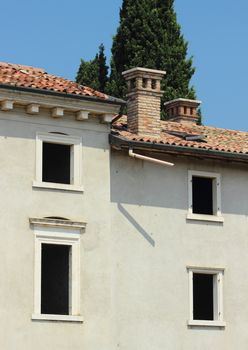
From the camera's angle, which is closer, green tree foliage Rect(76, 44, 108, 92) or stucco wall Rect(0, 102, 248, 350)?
stucco wall Rect(0, 102, 248, 350)

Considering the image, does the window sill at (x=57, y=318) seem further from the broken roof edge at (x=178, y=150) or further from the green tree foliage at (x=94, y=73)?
the green tree foliage at (x=94, y=73)

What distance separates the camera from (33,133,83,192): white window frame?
87.3 ft

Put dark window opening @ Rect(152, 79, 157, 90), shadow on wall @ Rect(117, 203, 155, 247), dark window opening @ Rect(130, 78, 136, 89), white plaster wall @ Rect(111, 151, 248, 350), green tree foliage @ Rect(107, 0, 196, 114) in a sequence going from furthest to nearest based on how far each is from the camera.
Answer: green tree foliage @ Rect(107, 0, 196, 114) → dark window opening @ Rect(152, 79, 157, 90) → dark window opening @ Rect(130, 78, 136, 89) → shadow on wall @ Rect(117, 203, 155, 247) → white plaster wall @ Rect(111, 151, 248, 350)

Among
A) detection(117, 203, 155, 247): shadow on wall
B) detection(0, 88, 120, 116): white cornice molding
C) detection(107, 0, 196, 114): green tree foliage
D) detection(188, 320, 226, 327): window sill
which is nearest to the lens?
detection(0, 88, 120, 116): white cornice molding

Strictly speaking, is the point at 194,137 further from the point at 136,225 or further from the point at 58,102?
the point at 58,102

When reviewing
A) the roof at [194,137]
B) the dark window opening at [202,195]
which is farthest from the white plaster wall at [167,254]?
the roof at [194,137]

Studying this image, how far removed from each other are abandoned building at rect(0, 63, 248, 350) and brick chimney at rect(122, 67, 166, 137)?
27mm

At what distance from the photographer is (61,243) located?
26.6 m


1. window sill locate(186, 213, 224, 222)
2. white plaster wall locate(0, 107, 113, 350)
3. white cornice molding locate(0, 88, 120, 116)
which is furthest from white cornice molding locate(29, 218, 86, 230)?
window sill locate(186, 213, 224, 222)

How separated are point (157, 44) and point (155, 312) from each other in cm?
2057

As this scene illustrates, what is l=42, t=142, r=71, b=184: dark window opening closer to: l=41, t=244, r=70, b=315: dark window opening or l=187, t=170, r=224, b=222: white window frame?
l=41, t=244, r=70, b=315: dark window opening

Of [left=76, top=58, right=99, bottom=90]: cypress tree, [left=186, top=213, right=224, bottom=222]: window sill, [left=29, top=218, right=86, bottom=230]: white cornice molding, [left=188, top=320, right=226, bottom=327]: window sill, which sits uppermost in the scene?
[left=76, top=58, right=99, bottom=90]: cypress tree

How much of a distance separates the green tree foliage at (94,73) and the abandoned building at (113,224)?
63.3 feet

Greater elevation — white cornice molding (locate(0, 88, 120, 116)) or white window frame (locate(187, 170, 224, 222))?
white cornice molding (locate(0, 88, 120, 116))
